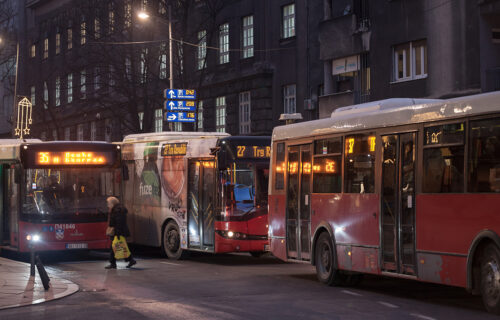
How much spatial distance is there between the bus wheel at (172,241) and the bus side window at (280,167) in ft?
19.2

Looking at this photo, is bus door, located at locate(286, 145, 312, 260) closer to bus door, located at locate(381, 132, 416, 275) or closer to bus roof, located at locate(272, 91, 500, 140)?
bus roof, located at locate(272, 91, 500, 140)

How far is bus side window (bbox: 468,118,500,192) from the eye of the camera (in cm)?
1213

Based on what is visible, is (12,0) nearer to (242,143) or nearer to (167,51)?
(167,51)

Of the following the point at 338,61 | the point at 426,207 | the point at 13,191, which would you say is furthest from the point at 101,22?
the point at 426,207

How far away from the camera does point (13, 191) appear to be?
80.4ft

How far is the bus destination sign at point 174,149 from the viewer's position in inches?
928

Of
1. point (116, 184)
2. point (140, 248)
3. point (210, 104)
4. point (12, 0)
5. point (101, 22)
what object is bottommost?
point (140, 248)

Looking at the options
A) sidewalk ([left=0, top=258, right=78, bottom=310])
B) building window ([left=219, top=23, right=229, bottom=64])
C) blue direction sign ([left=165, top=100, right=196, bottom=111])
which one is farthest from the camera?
building window ([left=219, top=23, right=229, bottom=64])

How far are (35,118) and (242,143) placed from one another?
43706 mm

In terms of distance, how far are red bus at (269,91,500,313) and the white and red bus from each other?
2.90 meters

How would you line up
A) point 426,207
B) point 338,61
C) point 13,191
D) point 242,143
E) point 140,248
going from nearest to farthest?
point 426,207 → point 242,143 → point 13,191 → point 140,248 → point 338,61

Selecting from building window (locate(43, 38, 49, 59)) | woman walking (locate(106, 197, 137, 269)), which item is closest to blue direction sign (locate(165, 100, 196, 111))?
woman walking (locate(106, 197, 137, 269))

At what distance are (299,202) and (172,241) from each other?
24.1 feet

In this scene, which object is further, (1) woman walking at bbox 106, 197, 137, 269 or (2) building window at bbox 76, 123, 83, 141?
(2) building window at bbox 76, 123, 83, 141
